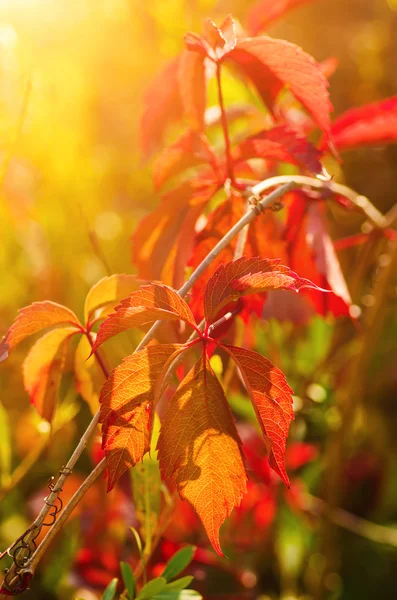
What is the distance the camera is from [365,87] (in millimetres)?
1882

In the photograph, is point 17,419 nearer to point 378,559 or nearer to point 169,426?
point 378,559

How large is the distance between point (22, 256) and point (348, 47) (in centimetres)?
138

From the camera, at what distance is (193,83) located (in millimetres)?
676

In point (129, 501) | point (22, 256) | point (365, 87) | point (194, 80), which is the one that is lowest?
point (129, 501)

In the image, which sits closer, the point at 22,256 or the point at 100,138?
the point at 22,256

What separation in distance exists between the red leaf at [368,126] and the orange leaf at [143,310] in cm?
42

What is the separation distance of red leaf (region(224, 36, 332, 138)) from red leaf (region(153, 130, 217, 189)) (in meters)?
0.13

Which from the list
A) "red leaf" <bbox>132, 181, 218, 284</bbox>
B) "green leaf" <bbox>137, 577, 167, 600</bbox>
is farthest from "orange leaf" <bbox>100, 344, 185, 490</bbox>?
"red leaf" <bbox>132, 181, 218, 284</bbox>

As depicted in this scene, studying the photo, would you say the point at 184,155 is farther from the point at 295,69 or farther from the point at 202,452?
the point at 202,452

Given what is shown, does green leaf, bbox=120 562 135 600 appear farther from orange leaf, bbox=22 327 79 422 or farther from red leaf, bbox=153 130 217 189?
red leaf, bbox=153 130 217 189

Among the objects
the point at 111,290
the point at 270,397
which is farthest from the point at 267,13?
the point at 270,397

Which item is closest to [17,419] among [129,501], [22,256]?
[22,256]

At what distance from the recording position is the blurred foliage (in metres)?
0.91

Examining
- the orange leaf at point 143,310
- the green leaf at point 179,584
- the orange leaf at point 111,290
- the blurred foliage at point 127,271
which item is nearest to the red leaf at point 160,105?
the blurred foliage at point 127,271
